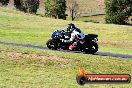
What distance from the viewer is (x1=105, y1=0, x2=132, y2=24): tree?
9638cm

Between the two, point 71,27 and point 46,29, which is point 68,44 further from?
point 46,29

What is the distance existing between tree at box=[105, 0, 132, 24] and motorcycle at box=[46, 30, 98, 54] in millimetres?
67741

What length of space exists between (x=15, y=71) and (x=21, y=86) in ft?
10.3

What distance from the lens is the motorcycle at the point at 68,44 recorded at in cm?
2941

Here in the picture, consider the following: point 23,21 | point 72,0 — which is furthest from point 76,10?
point 23,21

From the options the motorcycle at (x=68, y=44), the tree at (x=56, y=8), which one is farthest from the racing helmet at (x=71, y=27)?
the tree at (x=56, y=8)

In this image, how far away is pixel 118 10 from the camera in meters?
97.5

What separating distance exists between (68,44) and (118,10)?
6953 centimetres

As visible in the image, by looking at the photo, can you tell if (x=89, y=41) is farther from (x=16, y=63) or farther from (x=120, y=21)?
(x=120, y=21)

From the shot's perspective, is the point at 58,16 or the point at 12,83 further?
the point at 58,16

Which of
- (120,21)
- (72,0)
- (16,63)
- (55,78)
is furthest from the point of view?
(72,0)

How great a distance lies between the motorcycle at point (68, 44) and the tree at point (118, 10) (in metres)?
67.7

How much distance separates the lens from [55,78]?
1794 centimetres

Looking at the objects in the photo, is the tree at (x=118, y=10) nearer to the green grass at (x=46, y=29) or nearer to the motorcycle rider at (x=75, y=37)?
the green grass at (x=46, y=29)
